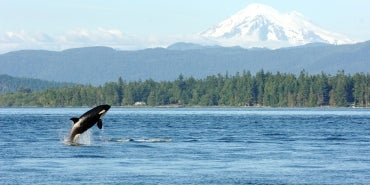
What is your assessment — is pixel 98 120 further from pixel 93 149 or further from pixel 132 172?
pixel 132 172

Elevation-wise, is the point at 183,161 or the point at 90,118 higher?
the point at 90,118

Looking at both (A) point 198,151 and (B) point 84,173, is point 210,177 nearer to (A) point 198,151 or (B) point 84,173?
(B) point 84,173

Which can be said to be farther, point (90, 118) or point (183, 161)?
point (90, 118)

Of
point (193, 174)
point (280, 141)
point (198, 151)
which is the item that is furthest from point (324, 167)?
point (280, 141)

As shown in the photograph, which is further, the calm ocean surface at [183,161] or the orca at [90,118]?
the orca at [90,118]

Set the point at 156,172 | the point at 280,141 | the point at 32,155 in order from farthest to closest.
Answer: the point at 280,141 < the point at 32,155 < the point at 156,172

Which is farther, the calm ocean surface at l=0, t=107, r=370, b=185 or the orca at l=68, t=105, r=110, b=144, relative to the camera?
the orca at l=68, t=105, r=110, b=144

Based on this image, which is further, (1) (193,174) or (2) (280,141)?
(2) (280,141)

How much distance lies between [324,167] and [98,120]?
15979 millimetres

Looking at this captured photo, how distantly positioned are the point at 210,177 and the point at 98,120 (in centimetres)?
1651

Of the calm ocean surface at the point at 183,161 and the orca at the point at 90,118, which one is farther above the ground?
the orca at the point at 90,118

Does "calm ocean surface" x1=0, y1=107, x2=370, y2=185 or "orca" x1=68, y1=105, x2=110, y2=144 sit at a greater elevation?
"orca" x1=68, y1=105, x2=110, y2=144

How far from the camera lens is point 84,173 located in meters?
52.5

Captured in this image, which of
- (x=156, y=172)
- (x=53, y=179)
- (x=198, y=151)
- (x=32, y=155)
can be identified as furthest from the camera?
(x=198, y=151)
